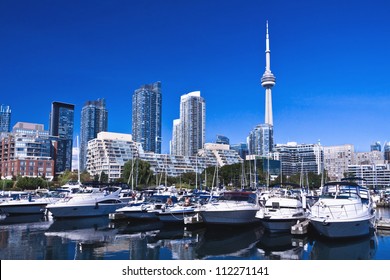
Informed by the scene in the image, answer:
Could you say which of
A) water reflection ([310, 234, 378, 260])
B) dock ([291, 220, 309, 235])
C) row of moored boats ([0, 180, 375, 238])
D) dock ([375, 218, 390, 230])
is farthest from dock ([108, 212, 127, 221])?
dock ([375, 218, 390, 230])

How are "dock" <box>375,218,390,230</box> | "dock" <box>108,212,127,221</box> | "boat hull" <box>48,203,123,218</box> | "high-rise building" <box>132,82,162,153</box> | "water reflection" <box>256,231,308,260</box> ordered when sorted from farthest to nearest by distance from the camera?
"high-rise building" <box>132,82,162,153</box> → "boat hull" <box>48,203,123,218</box> → "dock" <box>108,212,127,221</box> → "dock" <box>375,218,390,230</box> → "water reflection" <box>256,231,308,260</box>

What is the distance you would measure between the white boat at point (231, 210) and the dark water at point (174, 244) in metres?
0.41

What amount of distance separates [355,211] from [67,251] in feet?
32.6

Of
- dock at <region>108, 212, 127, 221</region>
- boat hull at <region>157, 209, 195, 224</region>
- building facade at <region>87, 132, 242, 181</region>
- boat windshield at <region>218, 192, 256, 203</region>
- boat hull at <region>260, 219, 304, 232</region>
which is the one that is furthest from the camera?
building facade at <region>87, 132, 242, 181</region>

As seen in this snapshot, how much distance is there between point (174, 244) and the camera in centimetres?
1329

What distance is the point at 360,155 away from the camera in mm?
128000

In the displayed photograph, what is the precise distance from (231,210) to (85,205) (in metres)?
10.1

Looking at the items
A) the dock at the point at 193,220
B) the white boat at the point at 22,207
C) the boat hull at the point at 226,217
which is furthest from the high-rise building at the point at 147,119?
the boat hull at the point at 226,217

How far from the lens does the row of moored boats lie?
1352 centimetres

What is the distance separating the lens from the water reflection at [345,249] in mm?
11141

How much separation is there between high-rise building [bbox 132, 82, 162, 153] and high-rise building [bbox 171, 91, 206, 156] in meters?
9.25

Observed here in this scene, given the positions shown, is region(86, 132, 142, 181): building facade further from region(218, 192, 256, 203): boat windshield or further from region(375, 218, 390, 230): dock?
region(375, 218, 390, 230): dock

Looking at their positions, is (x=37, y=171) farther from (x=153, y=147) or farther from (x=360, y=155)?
(x=360, y=155)
